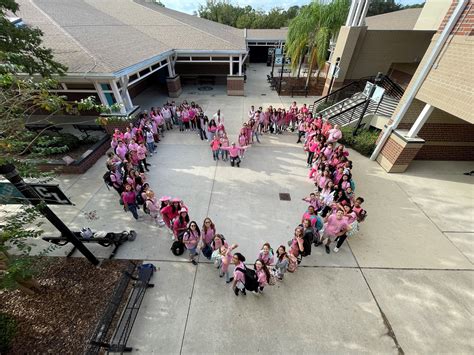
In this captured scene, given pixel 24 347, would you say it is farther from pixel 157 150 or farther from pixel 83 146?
pixel 83 146

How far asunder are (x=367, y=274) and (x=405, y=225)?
2.34 metres

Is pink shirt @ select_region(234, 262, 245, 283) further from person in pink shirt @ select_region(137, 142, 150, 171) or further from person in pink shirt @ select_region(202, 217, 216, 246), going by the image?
person in pink shirt @ select_region(137, 142, 150, 171)

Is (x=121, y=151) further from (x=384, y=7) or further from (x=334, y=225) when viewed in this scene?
(x=384, y=7)

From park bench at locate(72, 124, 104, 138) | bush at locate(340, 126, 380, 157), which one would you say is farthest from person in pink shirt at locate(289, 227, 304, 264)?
park bench at locate(72, 124, 104, 138)

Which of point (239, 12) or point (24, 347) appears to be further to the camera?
point (239, 12)

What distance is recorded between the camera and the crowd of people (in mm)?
4672

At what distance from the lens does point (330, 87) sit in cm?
1347

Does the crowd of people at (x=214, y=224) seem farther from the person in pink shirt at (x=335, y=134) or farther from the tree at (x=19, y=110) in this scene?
the tree at (x=19, y=110)

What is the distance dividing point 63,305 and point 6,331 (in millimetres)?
863

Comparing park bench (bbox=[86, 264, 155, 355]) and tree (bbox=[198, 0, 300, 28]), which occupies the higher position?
tree (bbox=[198, 0, 300, 28])

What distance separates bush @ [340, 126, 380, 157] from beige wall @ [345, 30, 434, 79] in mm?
→ 5127

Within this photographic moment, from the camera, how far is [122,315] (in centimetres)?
423

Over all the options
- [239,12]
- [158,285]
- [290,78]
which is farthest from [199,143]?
[239,12]

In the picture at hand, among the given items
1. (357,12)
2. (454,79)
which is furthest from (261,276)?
(357,12)
